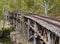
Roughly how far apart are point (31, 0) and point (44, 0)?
447 centimetres

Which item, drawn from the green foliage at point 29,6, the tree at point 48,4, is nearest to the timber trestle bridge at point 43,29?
the tree at point 48,4

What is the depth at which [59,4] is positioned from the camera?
2348cm

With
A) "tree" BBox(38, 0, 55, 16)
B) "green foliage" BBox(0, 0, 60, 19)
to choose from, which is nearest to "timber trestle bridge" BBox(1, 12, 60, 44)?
"tree" BBox(38, 0, 55, 16)

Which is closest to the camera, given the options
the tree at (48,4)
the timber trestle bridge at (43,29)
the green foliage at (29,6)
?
the timber trestle bridge at (43,29)

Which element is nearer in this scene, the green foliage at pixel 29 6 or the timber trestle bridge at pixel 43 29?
the timber trestle bridge at pixel 43 29

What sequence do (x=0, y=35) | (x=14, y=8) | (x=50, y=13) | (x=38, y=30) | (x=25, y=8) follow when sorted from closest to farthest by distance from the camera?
(x=38, y=30) → (x=0, y=35) → (x=50, y=13) → (x=25, y=8) → (x=14, y=8)

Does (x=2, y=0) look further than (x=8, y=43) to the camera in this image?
Yes

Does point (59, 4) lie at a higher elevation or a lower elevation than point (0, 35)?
higher

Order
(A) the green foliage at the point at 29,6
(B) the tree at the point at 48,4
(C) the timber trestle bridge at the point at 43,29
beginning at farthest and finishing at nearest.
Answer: (A) the green foliage at the point at 29,6 < (B) the tree at the point at 48,4 < (C) the timber trestle bridge at the point at 43,29

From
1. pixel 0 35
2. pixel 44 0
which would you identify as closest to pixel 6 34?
pixel 0 35

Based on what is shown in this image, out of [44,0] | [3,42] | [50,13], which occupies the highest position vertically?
[44,0]

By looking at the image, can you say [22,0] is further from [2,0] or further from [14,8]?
[2,0]

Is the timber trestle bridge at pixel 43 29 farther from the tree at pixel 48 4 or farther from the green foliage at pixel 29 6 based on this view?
the green foliage at pixel 29 6

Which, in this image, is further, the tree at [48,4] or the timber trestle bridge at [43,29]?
the tree at [48,4]
